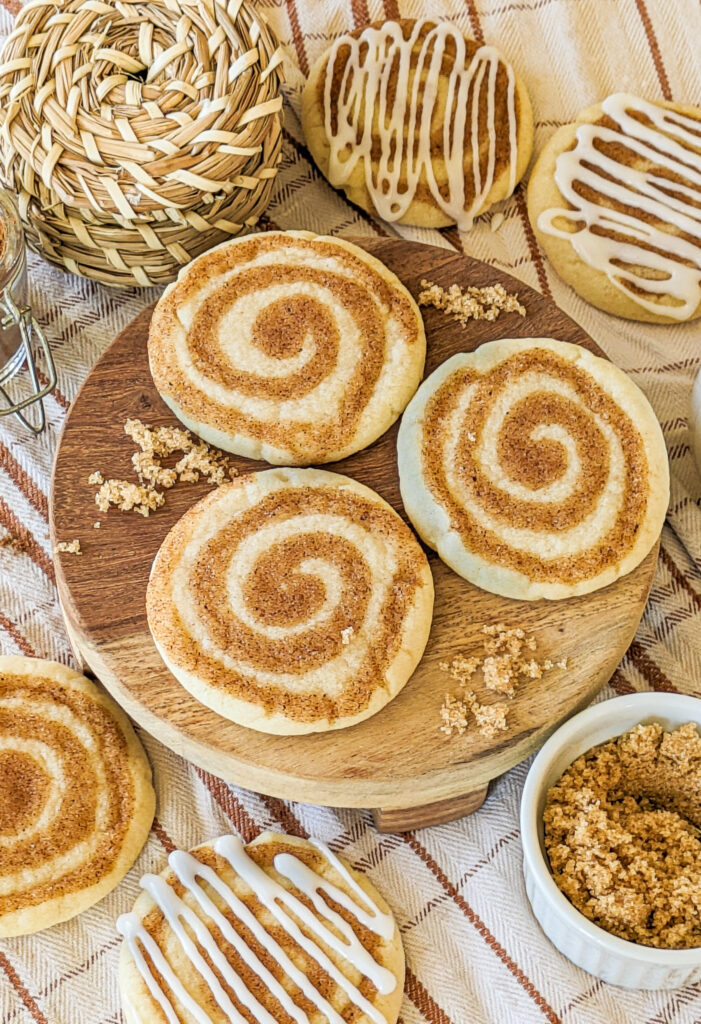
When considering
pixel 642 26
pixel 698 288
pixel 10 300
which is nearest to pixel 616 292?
pixel 698 288

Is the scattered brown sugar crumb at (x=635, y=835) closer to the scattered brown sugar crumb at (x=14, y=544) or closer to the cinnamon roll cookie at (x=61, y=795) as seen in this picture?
the cinnamon roll cookie at (x=61, y=795)

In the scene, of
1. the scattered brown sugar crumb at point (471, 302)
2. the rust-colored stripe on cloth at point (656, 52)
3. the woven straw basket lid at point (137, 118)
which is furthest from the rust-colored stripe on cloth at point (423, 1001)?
the rust-colored stripe on cloth at point (656, 52)

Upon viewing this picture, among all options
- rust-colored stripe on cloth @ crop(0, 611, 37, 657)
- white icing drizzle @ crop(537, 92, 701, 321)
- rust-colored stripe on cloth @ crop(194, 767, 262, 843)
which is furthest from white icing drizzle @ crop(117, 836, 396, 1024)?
white icing drizzle @ crop(537, 92, 701, 321)

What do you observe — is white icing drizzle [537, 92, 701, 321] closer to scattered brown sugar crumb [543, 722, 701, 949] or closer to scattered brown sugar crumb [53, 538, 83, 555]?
scattered brown sugar crumb [543, 722, 701, 949]

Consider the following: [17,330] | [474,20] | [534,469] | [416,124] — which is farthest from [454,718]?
[474,20]

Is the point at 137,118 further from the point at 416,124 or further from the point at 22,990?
the point at 22,990

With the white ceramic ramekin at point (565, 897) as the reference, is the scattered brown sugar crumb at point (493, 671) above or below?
above

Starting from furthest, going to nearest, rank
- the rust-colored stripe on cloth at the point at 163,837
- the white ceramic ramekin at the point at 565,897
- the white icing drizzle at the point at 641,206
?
the white icing drizzle at the point at 641,206
the rust-colored stripe on cloth at the point at 163,837
the white ceramic ramekin at the point at 565,897
